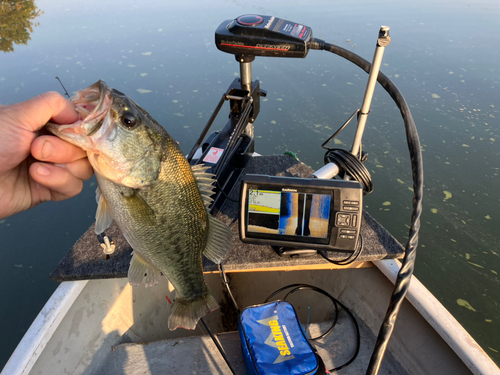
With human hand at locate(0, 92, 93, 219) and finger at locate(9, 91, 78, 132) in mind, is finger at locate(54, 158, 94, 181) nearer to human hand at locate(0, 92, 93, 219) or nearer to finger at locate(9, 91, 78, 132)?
human hand at locate(0, 92, 93, 219)

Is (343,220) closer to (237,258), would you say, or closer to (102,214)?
(237,258)

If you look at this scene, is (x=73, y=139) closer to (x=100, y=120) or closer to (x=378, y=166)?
(x=100, y=120)

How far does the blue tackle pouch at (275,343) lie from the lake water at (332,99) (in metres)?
1.18

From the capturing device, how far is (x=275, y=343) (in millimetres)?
1324

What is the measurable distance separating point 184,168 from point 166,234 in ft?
0.73

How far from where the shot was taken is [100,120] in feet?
2.58

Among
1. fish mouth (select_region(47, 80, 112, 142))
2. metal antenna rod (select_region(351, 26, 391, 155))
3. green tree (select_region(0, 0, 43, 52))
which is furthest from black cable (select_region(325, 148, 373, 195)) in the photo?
green tree (select_region(0, 0, 43, 52))

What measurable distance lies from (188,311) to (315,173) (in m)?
0.79

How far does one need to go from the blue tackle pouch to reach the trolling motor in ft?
0.86

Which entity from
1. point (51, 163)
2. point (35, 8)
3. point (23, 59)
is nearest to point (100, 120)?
point (51, 163)

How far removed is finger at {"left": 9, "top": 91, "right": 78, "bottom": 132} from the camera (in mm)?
739

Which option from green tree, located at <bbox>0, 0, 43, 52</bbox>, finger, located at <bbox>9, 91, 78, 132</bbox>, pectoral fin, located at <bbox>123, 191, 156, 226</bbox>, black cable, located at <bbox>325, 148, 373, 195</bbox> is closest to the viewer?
finger, located at <bbox>9, 91, 78, 132</bbox>

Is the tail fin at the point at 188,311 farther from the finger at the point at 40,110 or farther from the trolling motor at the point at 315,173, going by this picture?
the finger at the point at 40,110

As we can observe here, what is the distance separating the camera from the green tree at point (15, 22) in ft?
16.6
